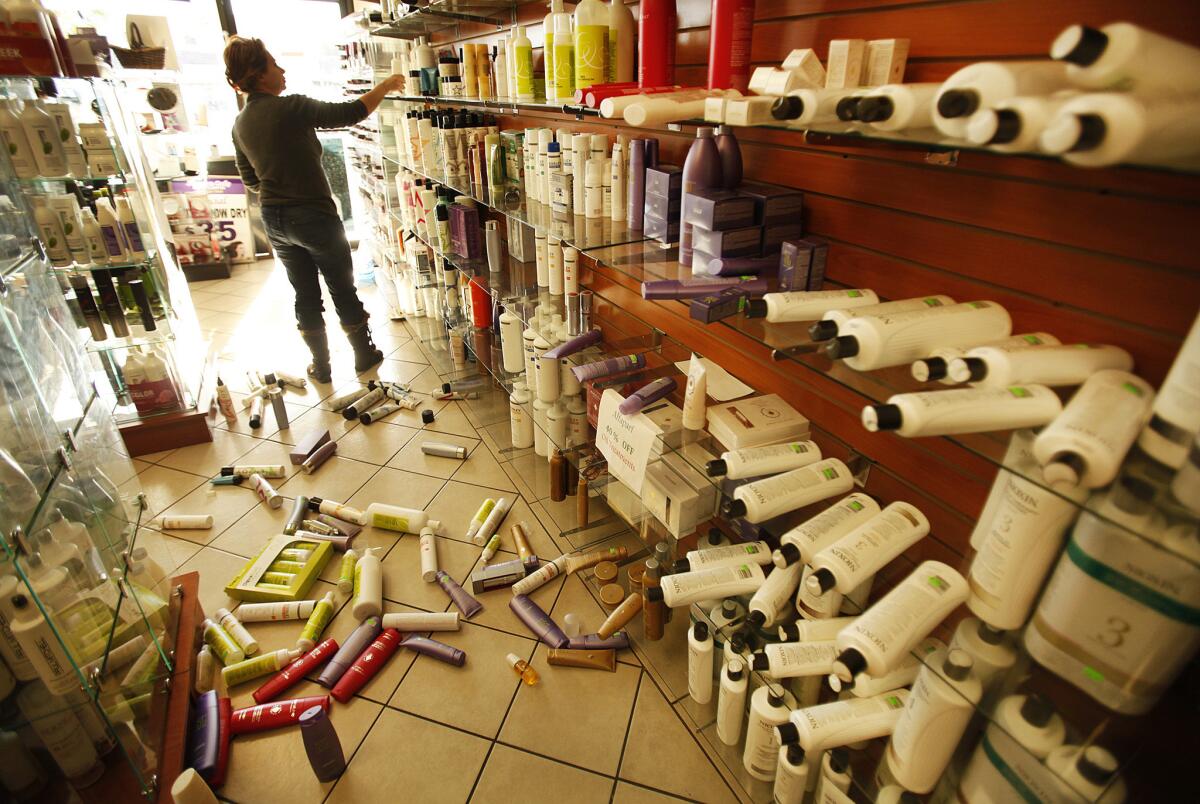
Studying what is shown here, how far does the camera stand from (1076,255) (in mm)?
905

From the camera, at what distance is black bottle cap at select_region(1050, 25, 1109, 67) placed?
0.56 m

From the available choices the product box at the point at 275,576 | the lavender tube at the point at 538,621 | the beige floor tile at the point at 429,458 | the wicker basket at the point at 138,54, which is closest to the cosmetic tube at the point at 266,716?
the product box at the point at 275,576

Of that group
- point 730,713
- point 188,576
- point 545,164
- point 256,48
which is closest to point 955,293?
point 730,713

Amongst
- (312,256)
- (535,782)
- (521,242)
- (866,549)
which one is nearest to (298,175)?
(312,256)

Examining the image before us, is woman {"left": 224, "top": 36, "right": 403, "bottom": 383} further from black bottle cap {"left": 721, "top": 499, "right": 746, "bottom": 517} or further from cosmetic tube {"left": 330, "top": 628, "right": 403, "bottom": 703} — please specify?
black bottle cap {"left": 721, "top": 499, "right": 746, "bottom": 517}

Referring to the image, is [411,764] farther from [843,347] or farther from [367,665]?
[843,347]

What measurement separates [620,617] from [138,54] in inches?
181

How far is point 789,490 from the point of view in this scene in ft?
4.09

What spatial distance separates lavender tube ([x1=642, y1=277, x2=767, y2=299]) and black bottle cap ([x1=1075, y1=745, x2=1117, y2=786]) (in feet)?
3.02

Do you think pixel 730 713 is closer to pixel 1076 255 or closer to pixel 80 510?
pixel 1076 255

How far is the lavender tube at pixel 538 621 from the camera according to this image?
79.7 inches

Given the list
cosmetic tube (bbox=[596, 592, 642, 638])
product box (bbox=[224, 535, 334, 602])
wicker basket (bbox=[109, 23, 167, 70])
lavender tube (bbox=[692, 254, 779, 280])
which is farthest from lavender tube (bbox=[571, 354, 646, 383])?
wicker basket (bbox=[109, 23, 167, 70])

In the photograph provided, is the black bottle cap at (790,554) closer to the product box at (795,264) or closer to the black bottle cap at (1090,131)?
the product box at (795,264)

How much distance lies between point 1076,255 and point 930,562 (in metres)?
0.56
